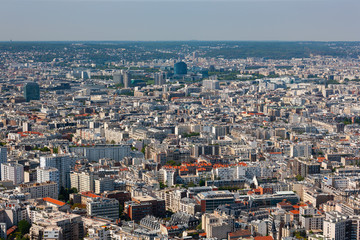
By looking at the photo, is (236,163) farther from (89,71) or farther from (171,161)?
(89,71)

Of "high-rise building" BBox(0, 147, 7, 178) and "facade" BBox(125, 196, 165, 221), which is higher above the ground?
"high-rise building" BBox(0, 147, 7, 178)

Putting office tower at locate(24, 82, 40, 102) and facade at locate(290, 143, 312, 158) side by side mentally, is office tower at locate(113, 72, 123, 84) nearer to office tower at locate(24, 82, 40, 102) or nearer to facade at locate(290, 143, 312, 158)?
office tower at locate(24, 82, 40, 102)

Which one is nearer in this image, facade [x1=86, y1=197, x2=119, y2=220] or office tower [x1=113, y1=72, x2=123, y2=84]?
facade [x1=86, y1=197, x2=119, y2=220]

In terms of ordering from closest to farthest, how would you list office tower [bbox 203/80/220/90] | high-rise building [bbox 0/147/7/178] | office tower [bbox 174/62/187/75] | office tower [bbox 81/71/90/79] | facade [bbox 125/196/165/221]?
facade [bbox 125/196/165/221]
high-rise building [bbox 0/147/7/178]
office tower [bbox 203/80/220/90]
office tower [bbox 81/71/90/79]
office tower [bbox 174/62/187/75]

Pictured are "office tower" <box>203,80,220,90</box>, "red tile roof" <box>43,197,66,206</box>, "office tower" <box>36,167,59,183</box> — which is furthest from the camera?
"office tower" <box>203,80,220,90</box>

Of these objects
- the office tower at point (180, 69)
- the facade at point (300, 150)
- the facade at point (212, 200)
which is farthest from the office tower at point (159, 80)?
the facade at point (212, 200)

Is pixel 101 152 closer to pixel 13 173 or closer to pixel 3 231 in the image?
pixel 13 173

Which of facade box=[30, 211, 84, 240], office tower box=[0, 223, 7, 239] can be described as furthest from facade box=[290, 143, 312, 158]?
office tower box=[0, 223, 7, 239]

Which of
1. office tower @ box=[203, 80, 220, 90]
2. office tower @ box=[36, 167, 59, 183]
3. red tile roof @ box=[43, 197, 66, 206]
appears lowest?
office tower @ box=[203, 80, 220, 90]
